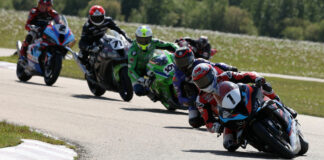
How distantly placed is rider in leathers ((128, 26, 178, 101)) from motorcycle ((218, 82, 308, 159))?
18.4 ft

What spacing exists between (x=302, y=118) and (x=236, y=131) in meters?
6.13

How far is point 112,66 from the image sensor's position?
621 inches

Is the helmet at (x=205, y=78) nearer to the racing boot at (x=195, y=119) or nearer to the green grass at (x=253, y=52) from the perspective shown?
the racing boot at (x=195, y=119)

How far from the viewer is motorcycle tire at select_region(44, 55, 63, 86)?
57.1ft

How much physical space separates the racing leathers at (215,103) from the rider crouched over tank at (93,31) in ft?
22.6

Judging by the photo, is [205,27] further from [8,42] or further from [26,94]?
[26,94]

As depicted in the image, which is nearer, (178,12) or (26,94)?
(26,94)

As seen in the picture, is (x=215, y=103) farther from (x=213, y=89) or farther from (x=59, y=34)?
(x=59, y=34)

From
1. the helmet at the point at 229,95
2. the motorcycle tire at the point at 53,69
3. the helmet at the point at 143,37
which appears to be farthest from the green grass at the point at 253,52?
the helmet at the point at 229,95

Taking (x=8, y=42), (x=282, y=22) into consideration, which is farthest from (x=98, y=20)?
(x=282, y=22)

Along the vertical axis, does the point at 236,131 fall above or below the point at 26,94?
above

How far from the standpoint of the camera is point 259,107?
8688 mm

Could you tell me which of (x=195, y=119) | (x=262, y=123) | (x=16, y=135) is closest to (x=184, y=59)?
(x=195, y=119)

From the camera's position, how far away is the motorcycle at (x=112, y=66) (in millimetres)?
15398
